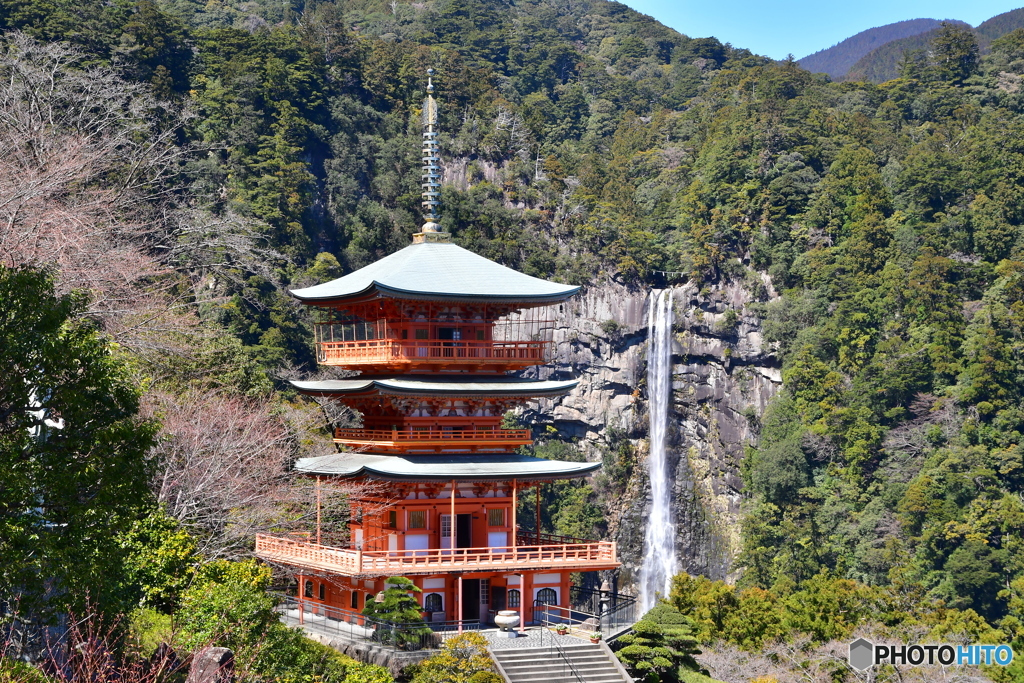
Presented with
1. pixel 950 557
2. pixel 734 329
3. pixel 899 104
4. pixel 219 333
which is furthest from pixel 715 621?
pixel 899 104

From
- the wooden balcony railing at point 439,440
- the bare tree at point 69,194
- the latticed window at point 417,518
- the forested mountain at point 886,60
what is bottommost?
the latticed window at point 417,518

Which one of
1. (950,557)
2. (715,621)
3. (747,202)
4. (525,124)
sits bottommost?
(950,557)

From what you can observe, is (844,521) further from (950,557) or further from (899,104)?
(899,104)

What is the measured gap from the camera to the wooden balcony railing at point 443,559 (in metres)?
26.9

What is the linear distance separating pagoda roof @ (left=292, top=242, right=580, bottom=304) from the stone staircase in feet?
26.9

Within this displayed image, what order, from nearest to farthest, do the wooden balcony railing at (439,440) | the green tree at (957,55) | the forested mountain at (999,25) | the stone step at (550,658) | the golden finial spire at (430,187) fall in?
1. the stone step at (550,658)
2. the wooden balcony railing at (439,440)
3. the golden finial spire at (430,187)
4. the green tree at (957,55)
5. the forested mountain at (999,25)

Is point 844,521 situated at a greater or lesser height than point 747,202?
lesser

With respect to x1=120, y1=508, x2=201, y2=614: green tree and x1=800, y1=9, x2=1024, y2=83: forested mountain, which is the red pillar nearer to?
x1=120, y1=508, x2=201, y2=614: green tree

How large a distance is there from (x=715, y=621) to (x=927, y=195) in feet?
137

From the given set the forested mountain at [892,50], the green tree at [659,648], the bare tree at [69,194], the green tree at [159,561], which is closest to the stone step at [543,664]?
the green tree at [659,648]

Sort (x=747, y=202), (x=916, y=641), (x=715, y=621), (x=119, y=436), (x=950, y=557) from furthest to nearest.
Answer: (x=747, y=202), (x=950, y=557), (x=715, y=621), (x=916, y=641), (x=119, y=436)

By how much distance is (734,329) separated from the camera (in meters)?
68.7

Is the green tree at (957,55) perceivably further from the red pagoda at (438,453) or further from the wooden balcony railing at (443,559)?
the wooden balcony railing at (443,559)

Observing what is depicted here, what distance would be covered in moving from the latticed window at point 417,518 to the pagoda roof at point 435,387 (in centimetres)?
280
